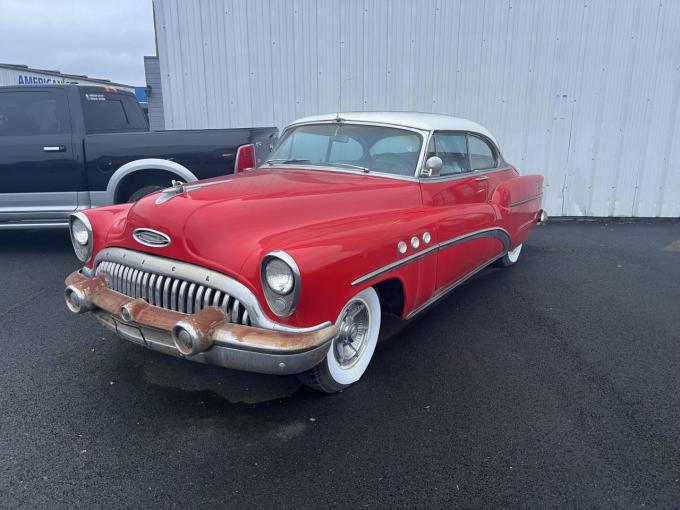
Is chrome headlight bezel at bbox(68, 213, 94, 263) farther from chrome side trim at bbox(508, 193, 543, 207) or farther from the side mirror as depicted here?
chrome side trim at bbox(508, 193, 543, 207)

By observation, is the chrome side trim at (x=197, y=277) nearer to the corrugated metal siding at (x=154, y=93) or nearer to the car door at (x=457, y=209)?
the car door at (x=457, y=209)

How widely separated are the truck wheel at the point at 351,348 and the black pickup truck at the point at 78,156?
2759mm

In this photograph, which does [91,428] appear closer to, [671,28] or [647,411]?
[647,411]

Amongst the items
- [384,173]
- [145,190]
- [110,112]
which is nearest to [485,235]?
[384,173]

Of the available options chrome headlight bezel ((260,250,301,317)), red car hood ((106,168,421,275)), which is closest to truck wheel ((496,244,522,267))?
red car hood ((106,168,421,275))

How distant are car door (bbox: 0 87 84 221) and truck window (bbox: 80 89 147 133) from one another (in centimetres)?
24

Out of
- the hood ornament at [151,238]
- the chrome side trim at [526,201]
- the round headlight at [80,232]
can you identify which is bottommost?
the chrome side trim at [526,201]

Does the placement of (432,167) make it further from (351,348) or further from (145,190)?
(145,190)

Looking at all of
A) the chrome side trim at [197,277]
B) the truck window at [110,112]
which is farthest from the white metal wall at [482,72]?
the chrome side trim at [197,277]

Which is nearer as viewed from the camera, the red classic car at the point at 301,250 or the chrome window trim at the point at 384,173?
the red classic car at the point at 301,250

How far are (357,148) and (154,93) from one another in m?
6.19

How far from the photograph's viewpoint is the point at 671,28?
7.39 metres

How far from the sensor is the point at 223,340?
2371mm

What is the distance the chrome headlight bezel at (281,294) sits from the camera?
234 cm
